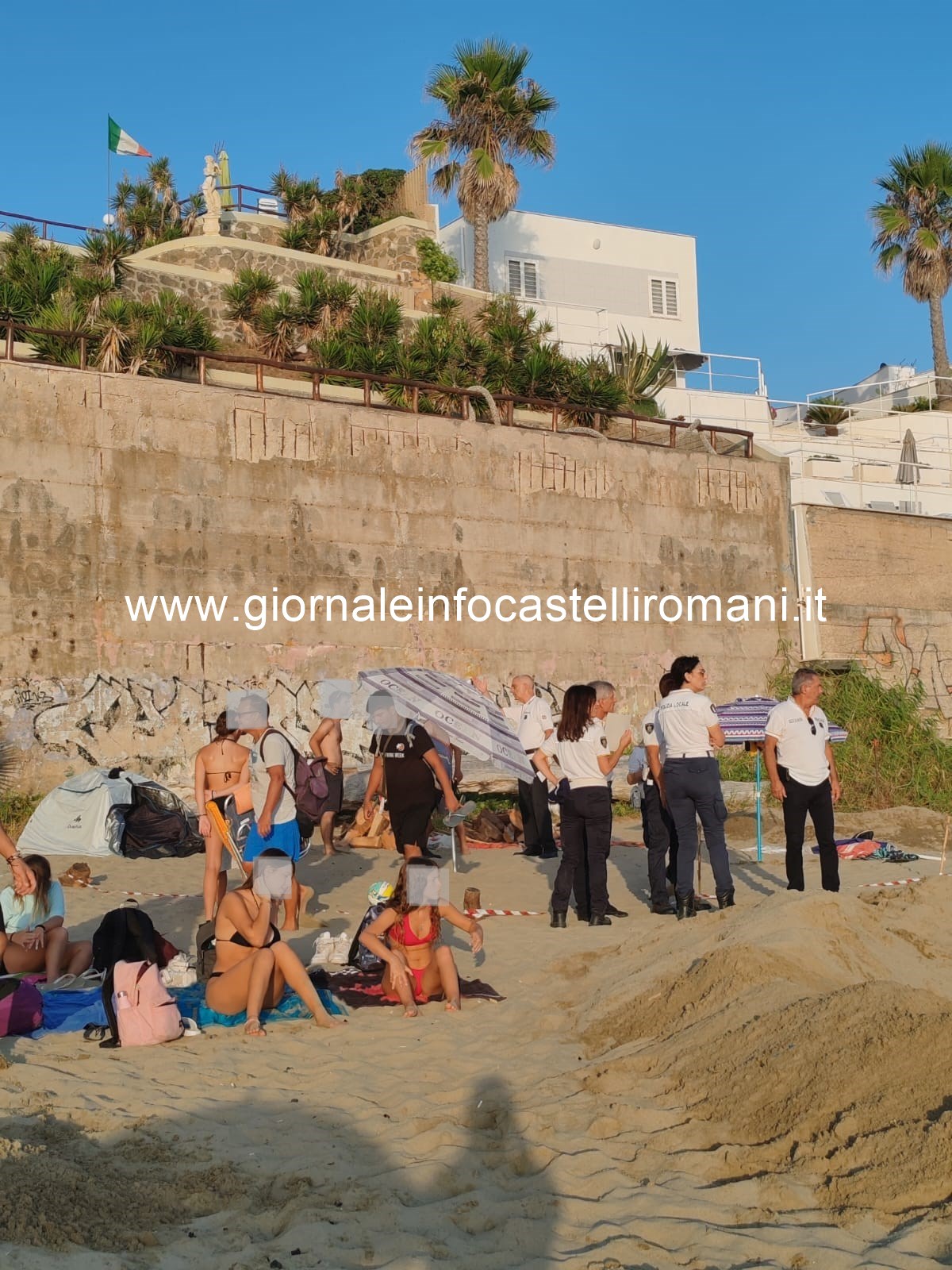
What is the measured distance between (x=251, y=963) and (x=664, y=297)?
104 feet

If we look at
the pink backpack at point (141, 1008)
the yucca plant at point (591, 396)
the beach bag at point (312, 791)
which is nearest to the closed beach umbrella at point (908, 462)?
the yucca plant at point (591, 396)

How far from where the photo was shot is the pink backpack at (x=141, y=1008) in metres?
7.11

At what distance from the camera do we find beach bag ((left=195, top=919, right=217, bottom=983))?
312 inches

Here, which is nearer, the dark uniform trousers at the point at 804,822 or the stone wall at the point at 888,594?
Result: the dark uniform trousers at the point at 804,822

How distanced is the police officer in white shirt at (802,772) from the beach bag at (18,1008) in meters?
5.43

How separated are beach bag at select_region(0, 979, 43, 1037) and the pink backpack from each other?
0.57 meters

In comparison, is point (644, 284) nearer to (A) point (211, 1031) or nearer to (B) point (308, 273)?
(B) point (308, 273)

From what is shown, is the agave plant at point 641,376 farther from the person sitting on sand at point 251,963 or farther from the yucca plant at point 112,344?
the person sitting on sand at point 251,963

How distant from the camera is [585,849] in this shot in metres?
10.4

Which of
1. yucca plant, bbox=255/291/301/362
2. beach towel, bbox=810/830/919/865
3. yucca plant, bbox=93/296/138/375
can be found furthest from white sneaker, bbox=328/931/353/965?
yucca plant, bbox=255/291/301/362

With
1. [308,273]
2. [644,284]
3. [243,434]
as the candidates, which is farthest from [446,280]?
[243,434]

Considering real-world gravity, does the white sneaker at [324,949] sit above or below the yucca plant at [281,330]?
below

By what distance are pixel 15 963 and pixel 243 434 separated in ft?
31.3

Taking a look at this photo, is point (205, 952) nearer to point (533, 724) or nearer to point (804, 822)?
point (804, 822)
